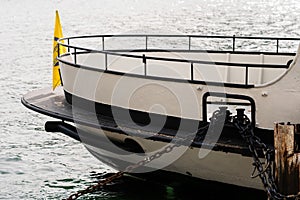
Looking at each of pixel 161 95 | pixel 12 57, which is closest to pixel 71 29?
pixel 12 57

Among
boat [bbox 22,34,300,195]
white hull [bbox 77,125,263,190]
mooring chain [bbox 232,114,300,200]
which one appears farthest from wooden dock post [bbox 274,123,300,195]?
white hull [bbox 77,125,263,190]

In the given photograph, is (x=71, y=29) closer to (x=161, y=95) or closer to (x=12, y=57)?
(x=12, y=57)

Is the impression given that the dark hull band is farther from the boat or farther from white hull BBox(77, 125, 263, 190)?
white hull BBox(77, 125, 263, 190)

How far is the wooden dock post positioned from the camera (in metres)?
Result: 6.33

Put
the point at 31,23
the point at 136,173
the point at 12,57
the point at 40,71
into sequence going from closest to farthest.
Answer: the point at 136,173 < the point at 40,71 < the point at 12,57 < the point at 31,23

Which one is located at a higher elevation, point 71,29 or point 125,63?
point 125,63

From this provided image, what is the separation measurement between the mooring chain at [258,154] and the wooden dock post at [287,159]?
92 mm

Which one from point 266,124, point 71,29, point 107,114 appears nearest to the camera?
point 266,124

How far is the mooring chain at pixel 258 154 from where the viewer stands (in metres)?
6.33

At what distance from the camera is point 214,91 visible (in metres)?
7.30

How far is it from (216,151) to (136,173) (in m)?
2.03

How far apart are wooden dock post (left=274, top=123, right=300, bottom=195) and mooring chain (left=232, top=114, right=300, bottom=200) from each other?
9 centimetres

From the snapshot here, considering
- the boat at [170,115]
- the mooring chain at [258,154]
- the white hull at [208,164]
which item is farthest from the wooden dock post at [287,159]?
the white hull at [208,164]

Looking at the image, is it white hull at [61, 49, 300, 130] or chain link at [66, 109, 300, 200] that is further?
white hull at [61, 49, 300, 130]
